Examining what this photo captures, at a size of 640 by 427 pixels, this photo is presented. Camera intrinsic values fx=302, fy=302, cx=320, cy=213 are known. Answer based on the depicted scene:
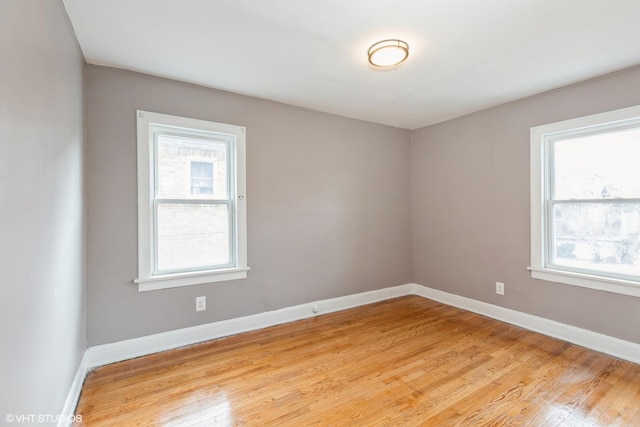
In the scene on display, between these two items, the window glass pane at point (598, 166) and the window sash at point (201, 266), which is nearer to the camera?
the window glass pane at point (598, 166)

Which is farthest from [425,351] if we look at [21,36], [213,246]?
[21,36]

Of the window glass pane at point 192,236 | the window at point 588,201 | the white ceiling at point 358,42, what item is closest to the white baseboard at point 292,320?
the window at point 588,201

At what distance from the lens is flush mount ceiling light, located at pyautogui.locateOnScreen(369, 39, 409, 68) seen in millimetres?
2053

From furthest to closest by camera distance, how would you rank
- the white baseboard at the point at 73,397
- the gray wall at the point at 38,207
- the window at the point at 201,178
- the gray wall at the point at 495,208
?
the window at the point at 201,178 < the gray wall at the point at 495,208 < the white baseboard at the point at 73,397 < the gray wall at the point at 38,207

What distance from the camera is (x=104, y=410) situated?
184 centimetres

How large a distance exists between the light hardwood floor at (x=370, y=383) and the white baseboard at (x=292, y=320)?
9cm

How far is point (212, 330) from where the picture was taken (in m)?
2.82

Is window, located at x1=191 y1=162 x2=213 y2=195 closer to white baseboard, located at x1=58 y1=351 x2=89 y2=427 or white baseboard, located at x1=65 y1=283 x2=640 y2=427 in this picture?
white baseboard, located at x1=65 y1=283 x2=640 y2=427

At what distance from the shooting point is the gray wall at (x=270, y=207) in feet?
7.86

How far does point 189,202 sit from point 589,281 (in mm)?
3615

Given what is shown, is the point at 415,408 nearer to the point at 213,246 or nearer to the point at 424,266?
the point at 213,246

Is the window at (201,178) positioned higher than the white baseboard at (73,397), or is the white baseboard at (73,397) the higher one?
the window at (201,178)

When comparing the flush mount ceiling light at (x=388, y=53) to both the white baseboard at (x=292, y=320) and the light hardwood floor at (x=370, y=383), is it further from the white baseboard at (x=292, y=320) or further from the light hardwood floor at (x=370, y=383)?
the white baseboard at (x=292, y=320)

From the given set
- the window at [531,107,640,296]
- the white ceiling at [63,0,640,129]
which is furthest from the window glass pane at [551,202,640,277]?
the white ceiling at [63,0,640,129]
